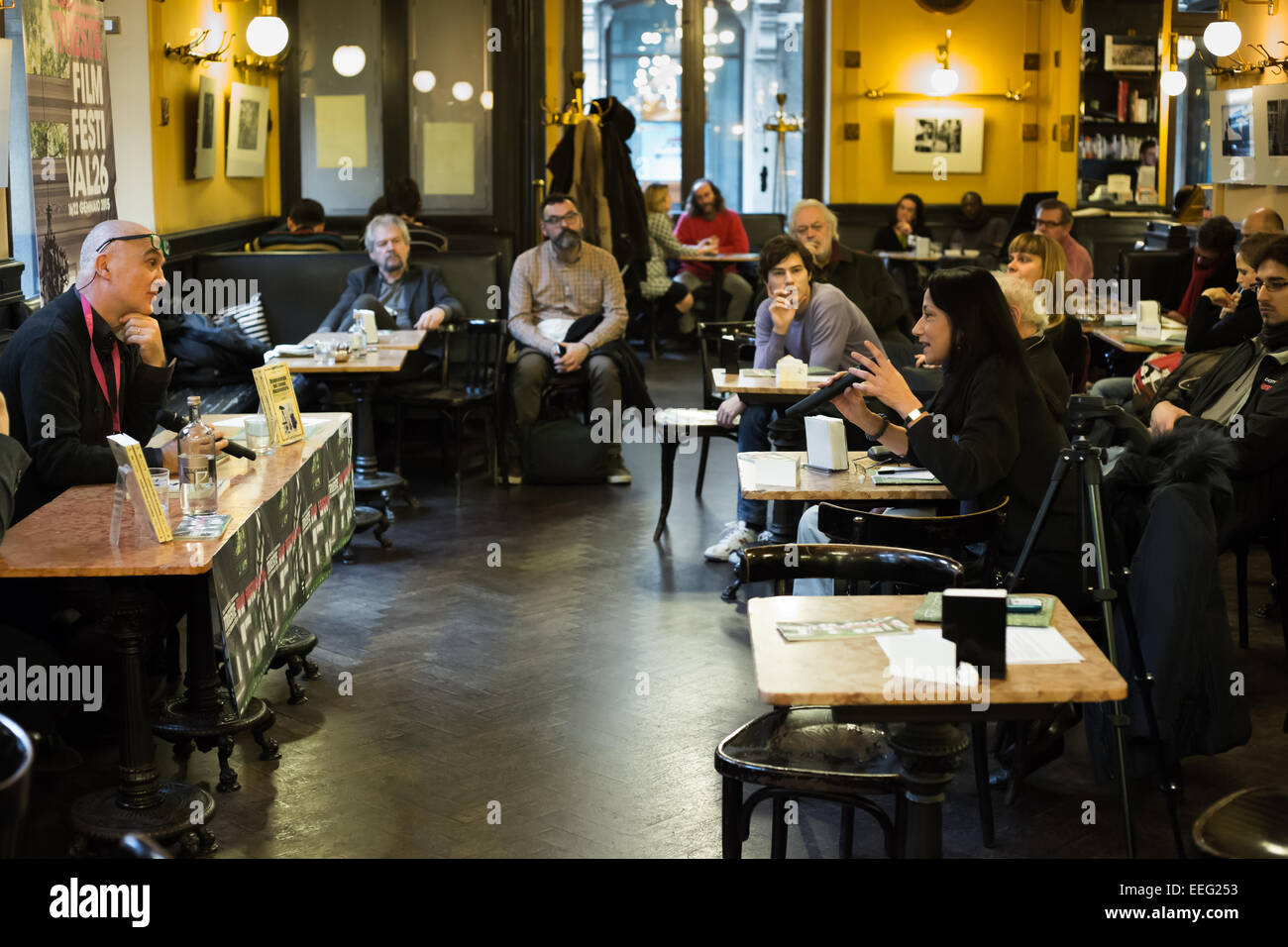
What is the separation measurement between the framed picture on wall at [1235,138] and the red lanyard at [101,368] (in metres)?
8.77

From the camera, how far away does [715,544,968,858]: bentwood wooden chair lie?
9.07 ft

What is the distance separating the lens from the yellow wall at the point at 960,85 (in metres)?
14.1

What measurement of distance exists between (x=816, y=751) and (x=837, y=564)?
575 millimetres

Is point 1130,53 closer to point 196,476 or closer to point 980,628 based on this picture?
point 196,476

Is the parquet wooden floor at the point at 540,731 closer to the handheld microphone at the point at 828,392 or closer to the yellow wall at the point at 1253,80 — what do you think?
the handheld microphone at the point at 828,392

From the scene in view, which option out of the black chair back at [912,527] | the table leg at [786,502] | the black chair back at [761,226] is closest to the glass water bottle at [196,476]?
the black chair back at [912,527]

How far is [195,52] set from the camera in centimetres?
862

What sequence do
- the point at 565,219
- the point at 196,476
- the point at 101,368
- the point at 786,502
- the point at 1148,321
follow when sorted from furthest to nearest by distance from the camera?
the point at 565,219, the point at 1148,321, the point at 786,502, the point at 101,368, the point at 196,476

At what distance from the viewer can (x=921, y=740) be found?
2.51 meters

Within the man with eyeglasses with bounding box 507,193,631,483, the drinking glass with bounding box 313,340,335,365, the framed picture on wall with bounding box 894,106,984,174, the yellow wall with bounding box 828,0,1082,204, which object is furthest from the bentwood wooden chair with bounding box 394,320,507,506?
the framed picture on wall with bounding box 894,106,984,174

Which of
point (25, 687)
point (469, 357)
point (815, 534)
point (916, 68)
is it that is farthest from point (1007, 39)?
point (25, 687)

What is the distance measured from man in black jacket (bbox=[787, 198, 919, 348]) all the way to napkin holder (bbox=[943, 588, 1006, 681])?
5.05 meters

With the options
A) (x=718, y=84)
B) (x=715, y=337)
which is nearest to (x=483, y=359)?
(x=715, y=337)
